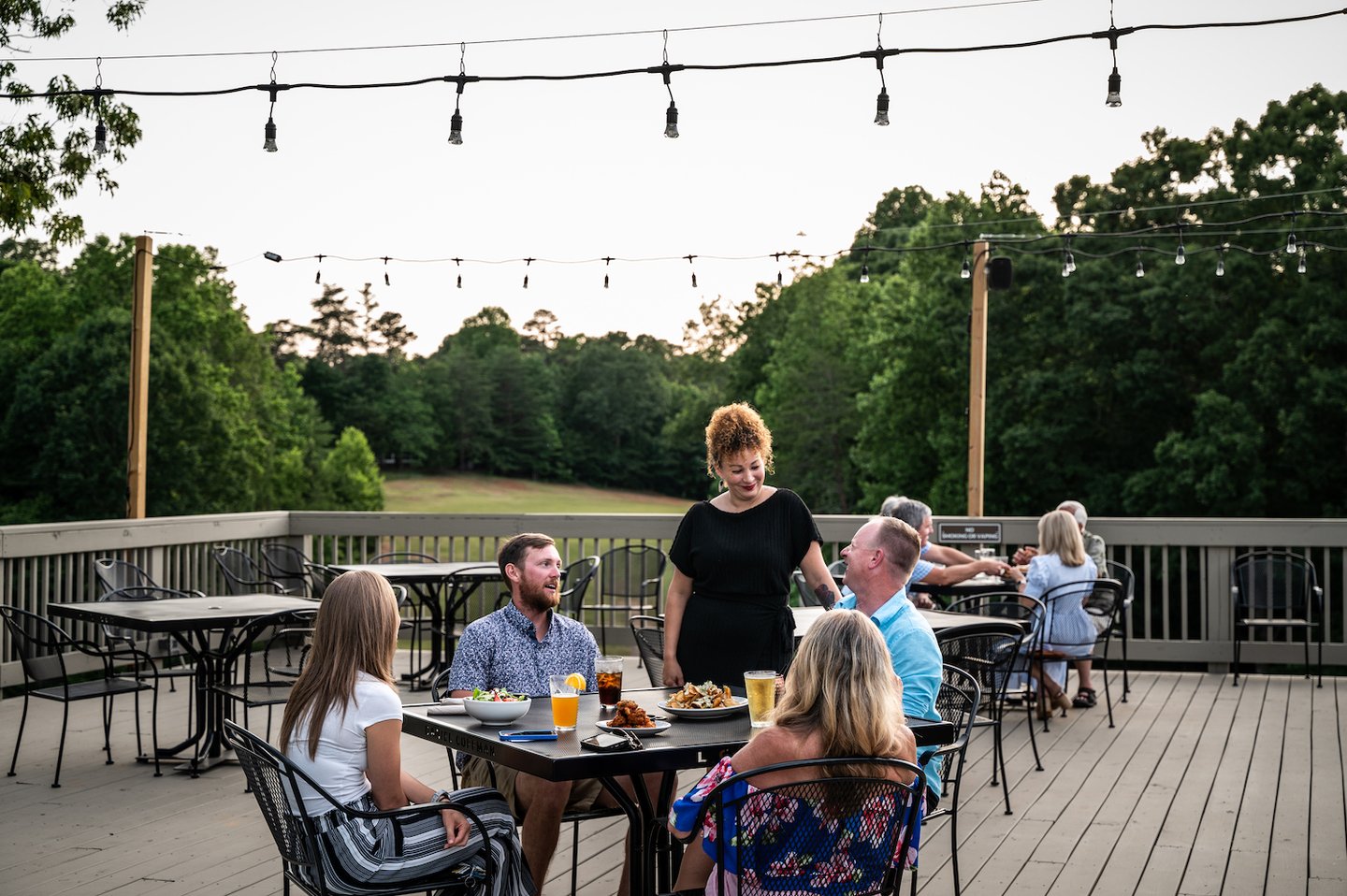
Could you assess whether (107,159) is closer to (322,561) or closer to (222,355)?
(322,561)

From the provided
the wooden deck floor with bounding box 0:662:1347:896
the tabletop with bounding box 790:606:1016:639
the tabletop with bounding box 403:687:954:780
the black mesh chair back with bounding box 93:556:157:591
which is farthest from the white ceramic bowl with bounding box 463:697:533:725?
the black mesh chair back with bounding box 93:556:157:591

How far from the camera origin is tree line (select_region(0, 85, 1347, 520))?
20.8m

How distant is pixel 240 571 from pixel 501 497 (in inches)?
1458

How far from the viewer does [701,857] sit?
2936 mm

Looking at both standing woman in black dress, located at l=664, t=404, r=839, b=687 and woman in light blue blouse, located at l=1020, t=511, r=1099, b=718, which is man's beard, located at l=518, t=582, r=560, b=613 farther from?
woman in light blue blouse, located at l=1020, t=511, r=1099, b=718

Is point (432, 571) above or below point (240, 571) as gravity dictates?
above

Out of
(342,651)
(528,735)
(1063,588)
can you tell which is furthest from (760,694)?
(1063,588)

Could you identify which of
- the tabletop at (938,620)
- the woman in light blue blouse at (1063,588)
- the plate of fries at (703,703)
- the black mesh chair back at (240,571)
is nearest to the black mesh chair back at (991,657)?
the tabletop at (938,620)

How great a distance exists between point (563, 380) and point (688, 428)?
6.01 meters

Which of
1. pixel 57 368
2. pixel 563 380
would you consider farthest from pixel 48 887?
pixel 563 380

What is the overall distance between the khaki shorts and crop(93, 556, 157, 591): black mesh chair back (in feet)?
14.0

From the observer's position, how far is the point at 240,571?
938 centimetres

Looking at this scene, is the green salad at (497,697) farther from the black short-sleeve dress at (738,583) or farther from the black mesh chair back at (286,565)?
the black mesh chair back at (286,565)

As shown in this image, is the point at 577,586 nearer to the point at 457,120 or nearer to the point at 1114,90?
the point at 457,120
